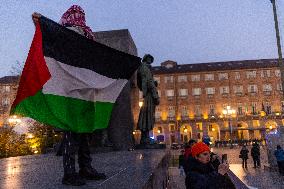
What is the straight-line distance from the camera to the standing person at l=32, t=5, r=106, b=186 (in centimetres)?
346

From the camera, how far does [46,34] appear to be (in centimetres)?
349

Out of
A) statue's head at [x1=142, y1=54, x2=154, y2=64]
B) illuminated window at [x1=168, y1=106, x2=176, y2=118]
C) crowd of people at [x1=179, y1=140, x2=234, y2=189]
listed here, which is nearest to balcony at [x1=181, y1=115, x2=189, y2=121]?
illuminated window at [x1=168, y1=106, x2=176, y2=118]

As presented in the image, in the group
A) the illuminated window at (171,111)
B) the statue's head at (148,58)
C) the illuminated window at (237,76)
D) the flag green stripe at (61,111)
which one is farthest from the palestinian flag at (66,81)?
the illuminated window at (237,76)

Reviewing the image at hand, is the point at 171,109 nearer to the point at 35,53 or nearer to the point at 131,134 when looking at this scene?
the point at 131,134

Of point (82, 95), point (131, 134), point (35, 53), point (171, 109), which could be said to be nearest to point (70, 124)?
point (82, 95)

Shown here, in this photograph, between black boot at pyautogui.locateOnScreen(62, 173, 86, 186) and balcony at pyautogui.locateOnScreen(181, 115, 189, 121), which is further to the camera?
balcony at pyautogui.locateOnScreen(181, 115, 189, 121)

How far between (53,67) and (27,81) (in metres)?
0.28

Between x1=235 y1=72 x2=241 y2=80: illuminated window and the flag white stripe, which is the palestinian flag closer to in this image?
the flag white stripe

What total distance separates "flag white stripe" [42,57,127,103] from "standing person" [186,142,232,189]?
3.74 feet

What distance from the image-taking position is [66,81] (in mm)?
3672

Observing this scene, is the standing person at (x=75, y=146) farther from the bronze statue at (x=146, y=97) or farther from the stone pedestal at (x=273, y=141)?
the stone pedestal at (x=273, y=141)

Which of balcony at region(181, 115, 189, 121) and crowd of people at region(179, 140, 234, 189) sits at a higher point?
balcony at region(181, 115, 189, 121)

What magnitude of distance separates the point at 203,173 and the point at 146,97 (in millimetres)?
7010

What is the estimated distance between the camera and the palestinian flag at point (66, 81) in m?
3.40
